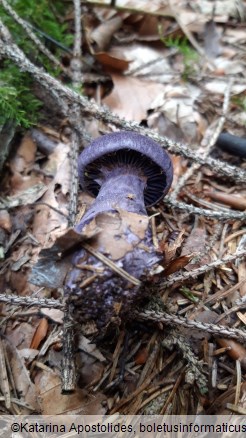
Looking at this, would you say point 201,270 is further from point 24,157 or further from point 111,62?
point 111,62

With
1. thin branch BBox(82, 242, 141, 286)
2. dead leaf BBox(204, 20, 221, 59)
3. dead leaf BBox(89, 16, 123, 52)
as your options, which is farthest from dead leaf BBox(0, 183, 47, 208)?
dead leaf BBox(204, 20, 221, 59)

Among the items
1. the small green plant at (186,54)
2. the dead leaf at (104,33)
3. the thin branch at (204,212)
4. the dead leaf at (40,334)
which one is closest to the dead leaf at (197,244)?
the thin branch at (204,212)

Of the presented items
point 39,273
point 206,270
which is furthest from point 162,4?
point 39,273

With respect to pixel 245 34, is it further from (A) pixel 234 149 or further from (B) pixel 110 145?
(B) pixel 110 145

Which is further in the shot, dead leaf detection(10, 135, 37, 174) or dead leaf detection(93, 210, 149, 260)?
dead leaf detection(10, 135, 37, 174)

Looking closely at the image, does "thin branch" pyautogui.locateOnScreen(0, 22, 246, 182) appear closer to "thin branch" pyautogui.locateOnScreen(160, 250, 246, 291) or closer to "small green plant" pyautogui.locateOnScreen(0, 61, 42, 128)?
"small green plant" pyautogui.locateOnScreen(0, 61, 42, 128)

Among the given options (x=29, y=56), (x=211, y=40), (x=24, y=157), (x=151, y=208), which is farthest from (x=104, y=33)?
(x=151, y=208)
